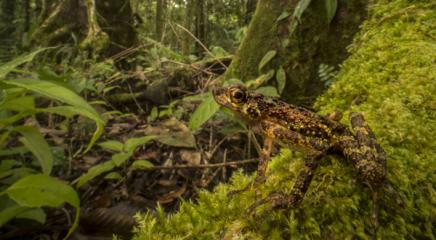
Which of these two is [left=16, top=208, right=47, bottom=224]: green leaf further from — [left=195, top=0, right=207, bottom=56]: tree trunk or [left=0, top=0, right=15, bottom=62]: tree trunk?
[left=0, top=0, right=15, bottom=62]: tree trunk

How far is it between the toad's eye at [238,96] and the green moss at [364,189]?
0.46 meters

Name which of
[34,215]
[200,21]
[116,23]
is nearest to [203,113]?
[34,215]

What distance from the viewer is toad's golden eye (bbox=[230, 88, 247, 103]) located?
2.07 m

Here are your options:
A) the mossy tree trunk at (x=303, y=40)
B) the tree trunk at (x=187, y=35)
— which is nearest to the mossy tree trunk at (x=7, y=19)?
the tree trunk at (x=187, y=35)

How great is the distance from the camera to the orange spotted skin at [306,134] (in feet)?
5.49

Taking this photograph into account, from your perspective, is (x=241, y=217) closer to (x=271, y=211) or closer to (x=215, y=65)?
(x=271, y=211)

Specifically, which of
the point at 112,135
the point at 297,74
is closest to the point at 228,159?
the point at 297,74

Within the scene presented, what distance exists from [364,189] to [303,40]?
2.68 metres

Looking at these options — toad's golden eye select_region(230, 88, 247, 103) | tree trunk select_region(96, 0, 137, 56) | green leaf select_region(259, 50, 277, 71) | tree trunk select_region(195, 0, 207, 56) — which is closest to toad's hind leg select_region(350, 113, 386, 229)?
toad's golden eye select_region(230, 88, 247, 103)

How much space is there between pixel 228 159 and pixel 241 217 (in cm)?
264

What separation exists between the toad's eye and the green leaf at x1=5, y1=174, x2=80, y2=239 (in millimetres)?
1211

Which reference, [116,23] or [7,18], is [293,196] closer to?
[116,23]

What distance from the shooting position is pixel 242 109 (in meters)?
2.14

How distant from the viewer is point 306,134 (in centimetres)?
205
